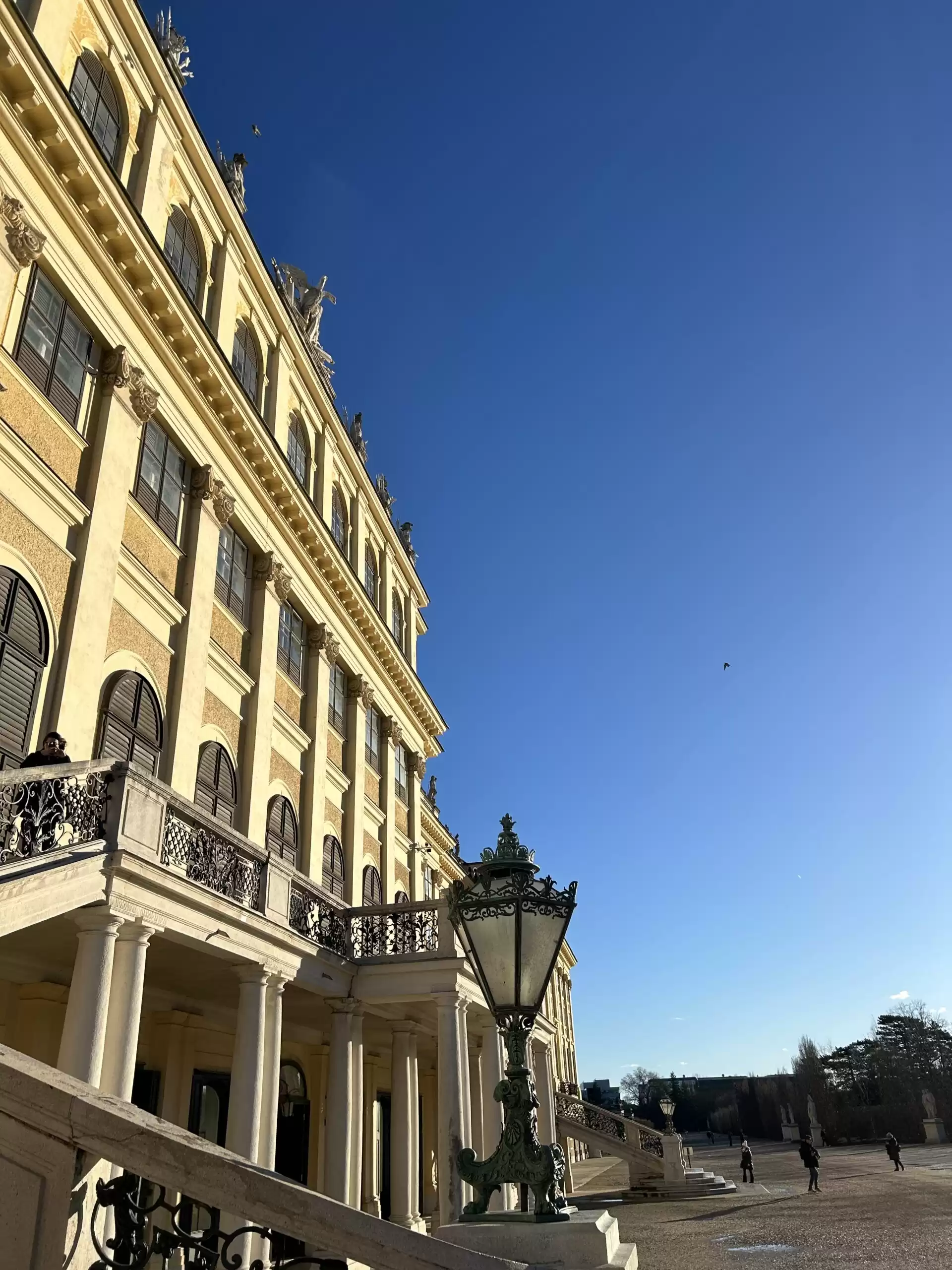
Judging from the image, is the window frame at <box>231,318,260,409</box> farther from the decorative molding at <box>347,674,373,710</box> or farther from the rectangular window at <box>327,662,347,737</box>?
the decorative molding at <box>347,674,373,710</box>

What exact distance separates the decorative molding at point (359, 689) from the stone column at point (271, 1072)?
1200 cm

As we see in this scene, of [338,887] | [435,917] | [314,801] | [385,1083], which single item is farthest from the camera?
[385,1083]

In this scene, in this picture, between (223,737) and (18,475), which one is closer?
(18,475)

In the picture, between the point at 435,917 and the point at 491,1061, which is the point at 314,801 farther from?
the point at 491,1061

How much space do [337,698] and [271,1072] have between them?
12.1 meters

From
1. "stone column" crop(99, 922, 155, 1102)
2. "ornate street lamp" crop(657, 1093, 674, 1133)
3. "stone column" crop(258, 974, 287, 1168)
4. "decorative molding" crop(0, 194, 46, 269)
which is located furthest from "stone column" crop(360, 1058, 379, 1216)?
"decorative molding" crop(0, 194, 46, 269)

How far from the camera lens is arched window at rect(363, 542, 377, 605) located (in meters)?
27.9

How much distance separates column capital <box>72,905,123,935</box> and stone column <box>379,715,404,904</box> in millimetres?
16949

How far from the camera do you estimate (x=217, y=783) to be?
16.5 meters

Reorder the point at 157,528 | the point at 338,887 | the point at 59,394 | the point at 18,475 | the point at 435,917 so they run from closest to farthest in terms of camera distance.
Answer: the point at 18,475 → the point at 59,394 → the point at 157,528 → the point at 435,917 → the point at 338,887

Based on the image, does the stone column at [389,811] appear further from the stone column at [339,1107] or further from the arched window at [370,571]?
the stone column at [339,1107]

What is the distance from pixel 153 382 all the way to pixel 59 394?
2795 millimetres

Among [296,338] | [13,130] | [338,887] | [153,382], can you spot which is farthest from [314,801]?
[13,130]

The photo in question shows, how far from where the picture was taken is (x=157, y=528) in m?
15.4
